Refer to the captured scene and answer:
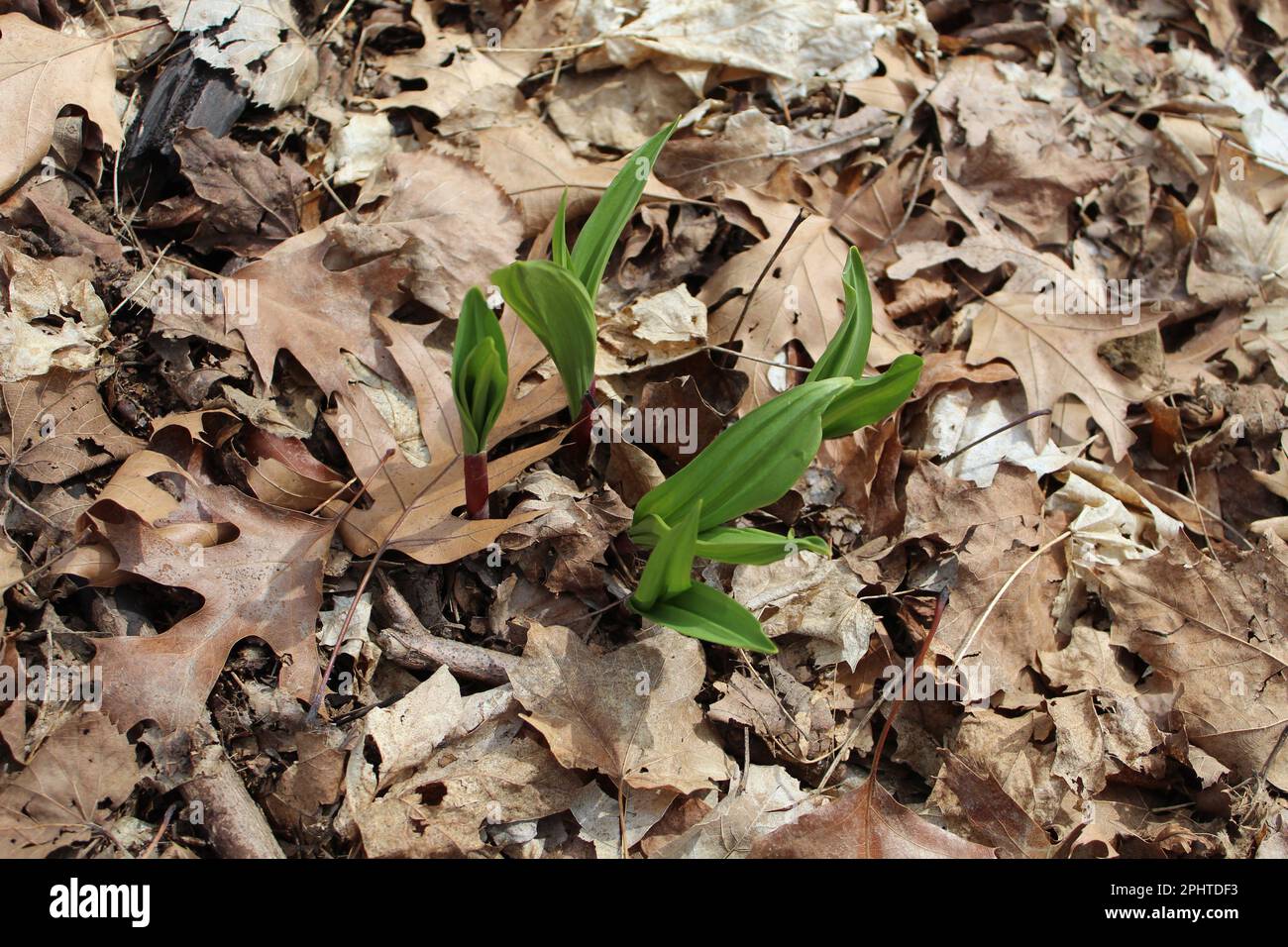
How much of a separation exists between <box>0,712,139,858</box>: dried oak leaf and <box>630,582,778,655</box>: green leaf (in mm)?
1076

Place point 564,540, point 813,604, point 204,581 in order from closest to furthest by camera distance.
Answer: point 204,581, point 564,540, point 813,604

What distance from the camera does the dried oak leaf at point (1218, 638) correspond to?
7.28ft

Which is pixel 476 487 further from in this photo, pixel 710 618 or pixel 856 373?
pixel 856 373

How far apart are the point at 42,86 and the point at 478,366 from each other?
157 cm

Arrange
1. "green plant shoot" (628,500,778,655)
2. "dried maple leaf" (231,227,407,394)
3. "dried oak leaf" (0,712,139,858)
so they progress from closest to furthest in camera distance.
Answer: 1. "dried oak leaf" (0,712,139,858)
2. "green plant shoot" (628,500,778,655)
3. "dried maple leaf" (231,227,407,394)

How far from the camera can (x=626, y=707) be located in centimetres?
202

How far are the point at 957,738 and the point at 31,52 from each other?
116 inches

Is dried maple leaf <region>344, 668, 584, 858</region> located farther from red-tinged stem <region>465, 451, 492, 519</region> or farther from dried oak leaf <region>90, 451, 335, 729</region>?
red-tinged stem <region>465, 451, 492, 519</region>

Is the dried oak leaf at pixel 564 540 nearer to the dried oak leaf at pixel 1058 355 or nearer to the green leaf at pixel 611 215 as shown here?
the green leaf at pixel 611 215

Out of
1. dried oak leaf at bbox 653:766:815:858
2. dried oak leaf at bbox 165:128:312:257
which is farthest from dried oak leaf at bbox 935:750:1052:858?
dried oak leaf at bbox 165:128:312:257

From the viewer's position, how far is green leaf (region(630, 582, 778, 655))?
1.78 meters

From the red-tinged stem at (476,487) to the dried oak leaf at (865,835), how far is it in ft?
3.15

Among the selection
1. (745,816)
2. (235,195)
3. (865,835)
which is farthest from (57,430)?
(865,835)

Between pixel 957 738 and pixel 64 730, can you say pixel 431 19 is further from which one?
pixel 957 738
